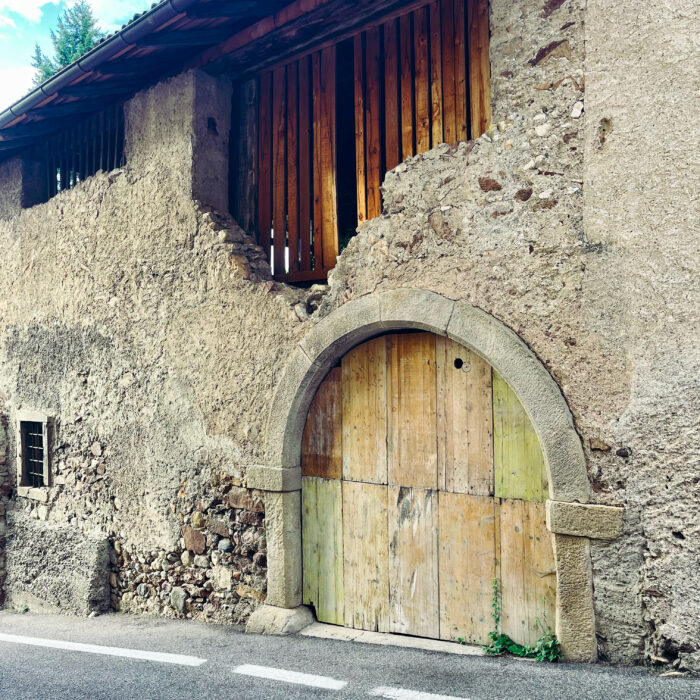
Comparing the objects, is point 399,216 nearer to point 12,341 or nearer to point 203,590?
point 203,590

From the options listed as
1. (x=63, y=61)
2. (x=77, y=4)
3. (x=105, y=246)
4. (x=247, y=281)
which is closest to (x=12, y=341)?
(x=105, y=246)

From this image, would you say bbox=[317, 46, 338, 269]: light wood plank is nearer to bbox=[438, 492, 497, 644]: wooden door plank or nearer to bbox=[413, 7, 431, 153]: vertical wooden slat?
bbox=[413, 7, 431, 153]: vertical wooden slat

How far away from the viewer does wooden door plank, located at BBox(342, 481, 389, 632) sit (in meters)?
3.93

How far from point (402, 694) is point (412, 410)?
1509mm

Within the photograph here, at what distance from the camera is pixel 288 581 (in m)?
4.14

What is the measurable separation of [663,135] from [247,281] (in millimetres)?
2671

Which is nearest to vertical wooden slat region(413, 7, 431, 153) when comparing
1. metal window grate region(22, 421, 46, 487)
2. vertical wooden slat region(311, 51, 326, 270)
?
vertical wooden slat region(311, 51, 326, 270)

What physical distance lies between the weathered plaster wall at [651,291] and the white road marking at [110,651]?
233 cm

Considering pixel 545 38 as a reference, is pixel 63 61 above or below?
above

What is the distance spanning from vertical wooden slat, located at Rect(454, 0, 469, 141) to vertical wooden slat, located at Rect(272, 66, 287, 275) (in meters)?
1.48

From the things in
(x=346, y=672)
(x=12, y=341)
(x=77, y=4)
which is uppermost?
(x=77, y=4)

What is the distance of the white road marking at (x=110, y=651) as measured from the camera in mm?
3725

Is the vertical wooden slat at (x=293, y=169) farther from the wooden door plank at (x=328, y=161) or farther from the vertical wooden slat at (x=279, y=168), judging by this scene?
the wooden door plank at (x=328, y=161)

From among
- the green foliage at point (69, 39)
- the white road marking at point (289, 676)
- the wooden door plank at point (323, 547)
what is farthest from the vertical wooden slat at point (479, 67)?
the green foliage at point (69, 39)
